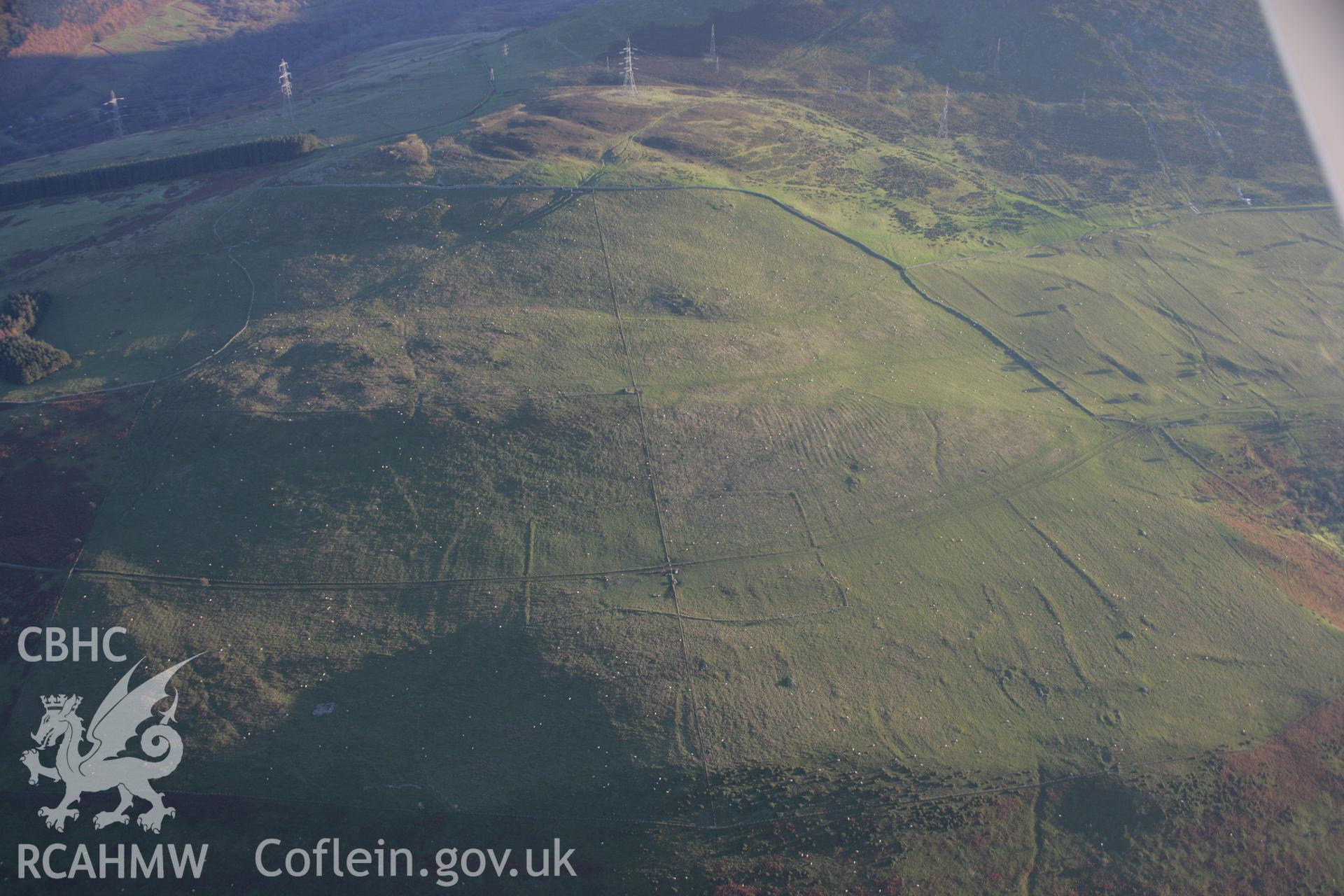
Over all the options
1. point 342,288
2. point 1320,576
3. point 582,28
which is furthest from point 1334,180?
point 342,288

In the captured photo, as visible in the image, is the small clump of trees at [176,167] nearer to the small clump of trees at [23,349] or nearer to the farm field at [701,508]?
the farm field at [701,508]

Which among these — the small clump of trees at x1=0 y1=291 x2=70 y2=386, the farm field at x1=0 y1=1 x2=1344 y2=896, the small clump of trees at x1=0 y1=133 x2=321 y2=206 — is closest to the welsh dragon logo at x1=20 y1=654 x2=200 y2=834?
the farm field at x1=0 y1=1 x2=1344 y2=896

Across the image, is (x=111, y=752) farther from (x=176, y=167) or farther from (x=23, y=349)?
(x=176, y=167)

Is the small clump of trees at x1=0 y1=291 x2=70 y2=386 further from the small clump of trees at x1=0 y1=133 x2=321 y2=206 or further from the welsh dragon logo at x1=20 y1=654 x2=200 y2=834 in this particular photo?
the welsh dragon logo at x1=20 y1=654 x2=200 y2=834

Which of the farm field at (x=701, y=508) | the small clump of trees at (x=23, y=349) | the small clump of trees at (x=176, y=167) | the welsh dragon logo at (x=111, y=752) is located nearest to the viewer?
the welsh dragon logo at (x=111, y=752)

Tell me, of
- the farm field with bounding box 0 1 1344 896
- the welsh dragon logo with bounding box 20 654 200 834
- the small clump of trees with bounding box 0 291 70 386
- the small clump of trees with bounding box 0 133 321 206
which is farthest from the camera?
the small clump of trees with bounding box 0 133 321 206

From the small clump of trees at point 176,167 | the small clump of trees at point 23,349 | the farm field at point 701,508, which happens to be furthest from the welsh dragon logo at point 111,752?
the small clump of trees at point 176,167
